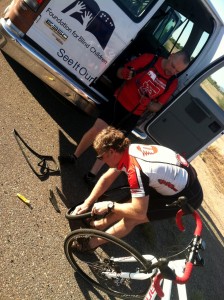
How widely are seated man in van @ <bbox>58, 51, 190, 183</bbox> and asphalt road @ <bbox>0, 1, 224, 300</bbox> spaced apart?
1.58 ft

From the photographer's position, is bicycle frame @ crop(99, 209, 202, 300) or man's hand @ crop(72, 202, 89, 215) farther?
man's hand @ crop(72, 202, 89, 215)

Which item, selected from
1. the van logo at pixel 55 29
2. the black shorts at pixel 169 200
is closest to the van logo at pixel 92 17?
the van logo at pixel 55 29

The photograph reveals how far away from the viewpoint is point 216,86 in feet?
17.1

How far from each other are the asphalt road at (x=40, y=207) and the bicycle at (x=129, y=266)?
0.45 feet

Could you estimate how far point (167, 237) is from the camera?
539cm

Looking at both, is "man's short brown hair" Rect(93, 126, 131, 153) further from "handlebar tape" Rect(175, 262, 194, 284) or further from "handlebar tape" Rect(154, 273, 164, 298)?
"handlebar tape" Rect(175, 262, 194, 284)

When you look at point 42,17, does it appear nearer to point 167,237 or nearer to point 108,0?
point 108,0

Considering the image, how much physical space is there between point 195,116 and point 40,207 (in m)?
2.42

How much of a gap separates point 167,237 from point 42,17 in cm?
322

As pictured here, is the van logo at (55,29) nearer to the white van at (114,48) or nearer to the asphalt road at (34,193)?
the white van at (114,48)

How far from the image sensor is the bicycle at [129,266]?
2.71 m

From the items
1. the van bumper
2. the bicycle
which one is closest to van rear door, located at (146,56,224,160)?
the van bumper

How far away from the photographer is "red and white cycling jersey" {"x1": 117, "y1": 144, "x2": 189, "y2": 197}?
3.20 metres

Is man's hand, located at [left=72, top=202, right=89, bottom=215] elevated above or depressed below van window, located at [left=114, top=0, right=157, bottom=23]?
below
